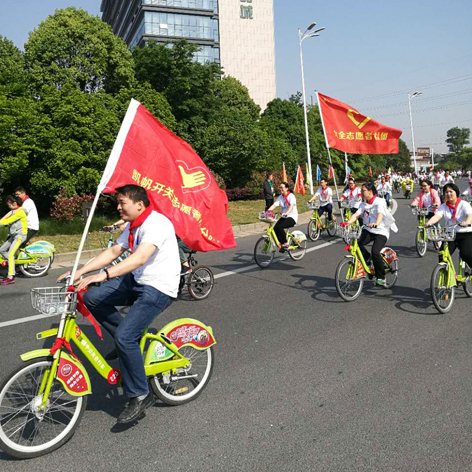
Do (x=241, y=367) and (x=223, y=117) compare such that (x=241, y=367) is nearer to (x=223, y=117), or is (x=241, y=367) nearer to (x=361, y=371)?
(x=361, y=371)

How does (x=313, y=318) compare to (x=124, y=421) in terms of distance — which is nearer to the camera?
(x=124, y=421)

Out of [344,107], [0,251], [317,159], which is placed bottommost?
[0,251]

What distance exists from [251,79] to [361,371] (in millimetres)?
71234

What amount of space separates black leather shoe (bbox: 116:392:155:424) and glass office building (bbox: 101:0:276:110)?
200 ft

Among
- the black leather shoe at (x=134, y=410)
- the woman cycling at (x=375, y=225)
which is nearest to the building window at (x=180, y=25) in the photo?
the woman cycling at (x=375, y=225)

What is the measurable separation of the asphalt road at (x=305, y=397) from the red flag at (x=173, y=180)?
4.25 ft

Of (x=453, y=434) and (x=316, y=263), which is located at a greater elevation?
(x=316, y=263)

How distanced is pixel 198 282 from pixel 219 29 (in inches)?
2693

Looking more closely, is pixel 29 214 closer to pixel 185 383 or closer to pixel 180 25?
pixel 185 383

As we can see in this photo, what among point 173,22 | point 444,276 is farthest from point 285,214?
point 173,22

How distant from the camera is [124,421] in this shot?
11.7ft

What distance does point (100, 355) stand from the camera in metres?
3.74

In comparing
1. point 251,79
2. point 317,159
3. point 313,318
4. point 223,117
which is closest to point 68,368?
point 313,318

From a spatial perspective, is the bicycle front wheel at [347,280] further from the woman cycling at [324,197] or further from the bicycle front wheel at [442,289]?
the woman cycling at [324,197]
